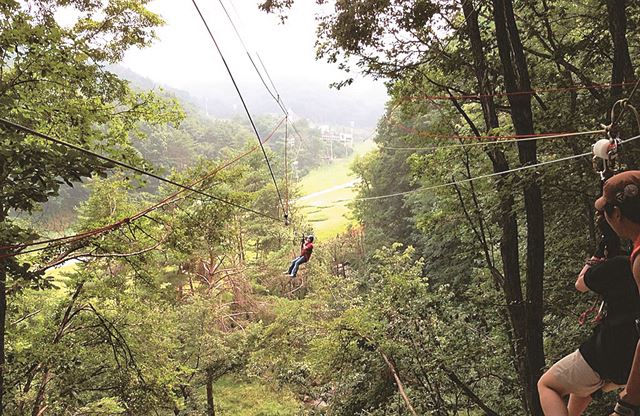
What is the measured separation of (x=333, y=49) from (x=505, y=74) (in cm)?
236

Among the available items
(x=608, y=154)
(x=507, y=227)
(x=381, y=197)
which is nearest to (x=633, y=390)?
(x=608, y=154)

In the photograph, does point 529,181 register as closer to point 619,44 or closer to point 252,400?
point 619,44

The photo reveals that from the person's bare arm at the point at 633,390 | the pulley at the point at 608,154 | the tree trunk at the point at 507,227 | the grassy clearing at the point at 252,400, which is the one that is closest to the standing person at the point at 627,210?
the person's bare arm at the point at 633,390

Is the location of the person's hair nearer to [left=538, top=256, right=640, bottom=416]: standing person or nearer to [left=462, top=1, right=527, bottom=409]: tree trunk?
[left=538, top=256, right=640, bottom=416]: standing person

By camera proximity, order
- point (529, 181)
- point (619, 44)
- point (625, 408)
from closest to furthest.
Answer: point (625, 408), point (619, 44), point (529, 181)

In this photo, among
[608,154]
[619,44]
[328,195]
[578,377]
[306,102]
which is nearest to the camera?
[578,377]

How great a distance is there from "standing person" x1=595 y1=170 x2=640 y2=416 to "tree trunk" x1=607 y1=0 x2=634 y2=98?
2.78 m

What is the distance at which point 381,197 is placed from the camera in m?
5.90

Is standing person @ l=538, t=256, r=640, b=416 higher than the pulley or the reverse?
the reverse

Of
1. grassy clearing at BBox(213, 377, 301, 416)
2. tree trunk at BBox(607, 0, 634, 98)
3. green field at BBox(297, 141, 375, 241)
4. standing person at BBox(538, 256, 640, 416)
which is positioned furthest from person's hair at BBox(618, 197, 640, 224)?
green field at BBox(297, 141, 375, 241)

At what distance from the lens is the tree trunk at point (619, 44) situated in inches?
136

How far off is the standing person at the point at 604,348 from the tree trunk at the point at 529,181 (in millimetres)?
2095

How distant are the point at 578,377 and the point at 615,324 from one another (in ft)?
1.07

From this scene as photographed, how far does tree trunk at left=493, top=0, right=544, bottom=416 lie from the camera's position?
3891mm
